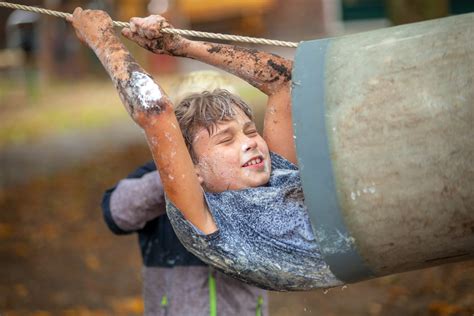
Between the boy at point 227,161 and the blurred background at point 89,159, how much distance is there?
1003mm

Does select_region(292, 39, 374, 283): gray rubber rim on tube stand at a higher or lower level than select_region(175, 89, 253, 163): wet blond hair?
lower

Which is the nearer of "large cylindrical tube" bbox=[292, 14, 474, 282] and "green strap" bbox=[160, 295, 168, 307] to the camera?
"large cylindrical tube" bbox=[292, 14, 474, 282]

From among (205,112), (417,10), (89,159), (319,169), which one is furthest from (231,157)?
(89,159)

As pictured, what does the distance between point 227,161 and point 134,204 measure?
0.66 metres

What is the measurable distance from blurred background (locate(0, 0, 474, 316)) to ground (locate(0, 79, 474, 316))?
11 mm

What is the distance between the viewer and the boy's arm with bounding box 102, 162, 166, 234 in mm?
3180

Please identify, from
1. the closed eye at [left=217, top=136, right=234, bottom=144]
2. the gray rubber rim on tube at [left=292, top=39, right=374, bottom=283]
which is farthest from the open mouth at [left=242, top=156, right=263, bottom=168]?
the gray rubber rim on tube at [left=292, top=39, right=374, bottom=283]

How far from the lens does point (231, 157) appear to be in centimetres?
269

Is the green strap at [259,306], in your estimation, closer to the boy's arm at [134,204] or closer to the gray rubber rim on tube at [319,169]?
the boy's arm at [134,204]

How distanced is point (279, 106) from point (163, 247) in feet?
2.65

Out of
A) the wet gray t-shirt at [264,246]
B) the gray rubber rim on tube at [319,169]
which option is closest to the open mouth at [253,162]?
the wet gray t-shirt at [264,246]

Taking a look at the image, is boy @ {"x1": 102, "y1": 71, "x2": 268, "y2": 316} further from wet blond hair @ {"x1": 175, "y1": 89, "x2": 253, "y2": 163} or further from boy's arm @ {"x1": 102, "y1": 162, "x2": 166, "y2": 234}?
wet blond hair @ {"x1": 175, "y1": 89, "x2": 253, "y2": 163}

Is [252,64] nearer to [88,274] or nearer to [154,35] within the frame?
[154,35]

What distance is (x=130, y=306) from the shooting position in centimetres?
602
